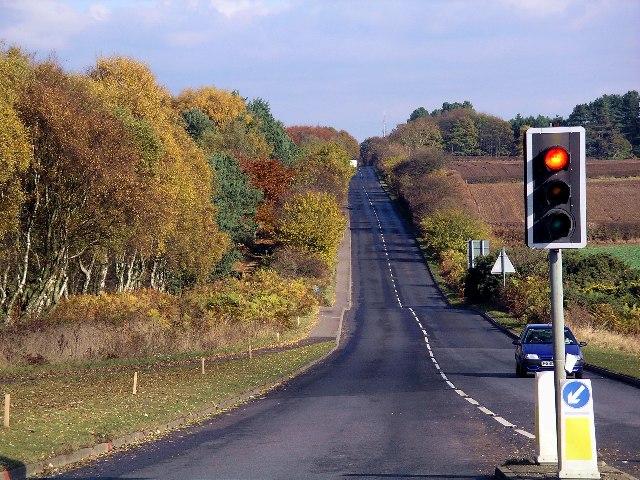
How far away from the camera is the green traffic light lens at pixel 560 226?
31.2 ft

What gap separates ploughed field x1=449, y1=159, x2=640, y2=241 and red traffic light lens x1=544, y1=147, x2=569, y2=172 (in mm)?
80123

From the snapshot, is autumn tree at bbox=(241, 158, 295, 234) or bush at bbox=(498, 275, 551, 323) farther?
autumn tree at bbox=(241, 158, 295, 234)

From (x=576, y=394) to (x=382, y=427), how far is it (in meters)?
7.18

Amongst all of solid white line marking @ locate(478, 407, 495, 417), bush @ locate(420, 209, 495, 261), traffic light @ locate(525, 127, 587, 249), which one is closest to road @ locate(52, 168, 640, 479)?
solid white line marking @ locate(478, 407, 495, 417)

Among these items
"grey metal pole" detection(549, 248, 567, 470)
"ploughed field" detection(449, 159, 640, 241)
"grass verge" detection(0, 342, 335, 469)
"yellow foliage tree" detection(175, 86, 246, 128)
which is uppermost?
"yellow foliage tree" detection(175, 86, 246, 128)

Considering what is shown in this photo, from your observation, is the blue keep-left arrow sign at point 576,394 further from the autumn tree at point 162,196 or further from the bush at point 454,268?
the bush at point 454,268

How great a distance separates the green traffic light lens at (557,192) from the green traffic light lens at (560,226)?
0.14m

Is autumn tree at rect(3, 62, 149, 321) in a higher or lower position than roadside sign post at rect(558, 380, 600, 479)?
higher

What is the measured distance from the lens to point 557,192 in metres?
9.56

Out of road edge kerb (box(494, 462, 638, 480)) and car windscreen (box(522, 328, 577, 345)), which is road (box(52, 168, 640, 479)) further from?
car windscreen (box(522, 328, 577, 345))

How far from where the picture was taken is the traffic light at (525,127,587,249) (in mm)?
9516

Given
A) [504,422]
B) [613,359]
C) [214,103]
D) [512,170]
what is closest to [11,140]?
[613,359]

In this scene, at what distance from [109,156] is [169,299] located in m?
9.05

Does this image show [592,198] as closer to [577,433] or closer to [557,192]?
[577,433]
